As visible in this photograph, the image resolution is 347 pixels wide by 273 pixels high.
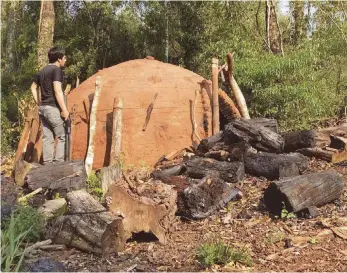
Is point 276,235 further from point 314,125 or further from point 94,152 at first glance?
point 314,125

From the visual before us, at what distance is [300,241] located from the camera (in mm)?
4383

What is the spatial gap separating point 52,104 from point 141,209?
2.91 m

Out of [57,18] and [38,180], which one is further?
[57,18]

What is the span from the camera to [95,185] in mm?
6047

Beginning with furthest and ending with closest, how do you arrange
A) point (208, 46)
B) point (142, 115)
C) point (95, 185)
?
point (208, 46)
point (142, 115)
point (95, 185)

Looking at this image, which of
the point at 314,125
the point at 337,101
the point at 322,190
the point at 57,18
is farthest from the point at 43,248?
the point at 57,18

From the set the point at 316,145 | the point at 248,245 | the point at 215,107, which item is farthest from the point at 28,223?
the point at 316,145

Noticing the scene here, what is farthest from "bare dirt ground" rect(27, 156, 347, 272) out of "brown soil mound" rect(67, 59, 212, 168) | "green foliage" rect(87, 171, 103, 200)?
"brown soil mound" rect(67, 59, 212, 168)

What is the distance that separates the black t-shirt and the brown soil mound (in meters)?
1.34

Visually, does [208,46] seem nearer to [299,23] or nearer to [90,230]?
[299,23]

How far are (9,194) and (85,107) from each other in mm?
3314

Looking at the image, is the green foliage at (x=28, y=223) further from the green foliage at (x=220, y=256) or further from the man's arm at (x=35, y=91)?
the man's arm at (x=35, y=91)

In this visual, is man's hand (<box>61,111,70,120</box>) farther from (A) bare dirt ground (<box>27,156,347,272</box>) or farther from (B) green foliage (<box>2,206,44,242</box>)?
(A) bare dirt ground (<box>27,156,347,272</box>)

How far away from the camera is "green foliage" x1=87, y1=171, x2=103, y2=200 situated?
5687mm
